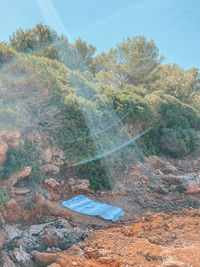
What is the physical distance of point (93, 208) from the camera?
268 inches

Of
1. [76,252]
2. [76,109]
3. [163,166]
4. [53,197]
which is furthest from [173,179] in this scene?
[76,252]

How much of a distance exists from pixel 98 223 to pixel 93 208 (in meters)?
0.74

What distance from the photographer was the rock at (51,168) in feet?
25.1

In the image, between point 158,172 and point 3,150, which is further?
point 158,172

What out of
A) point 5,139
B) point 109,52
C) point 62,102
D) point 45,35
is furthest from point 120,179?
point 109,52

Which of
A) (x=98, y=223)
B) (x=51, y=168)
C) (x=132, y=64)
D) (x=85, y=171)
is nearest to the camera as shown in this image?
(x=98, y=223)

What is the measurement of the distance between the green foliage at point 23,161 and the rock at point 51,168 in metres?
0.31

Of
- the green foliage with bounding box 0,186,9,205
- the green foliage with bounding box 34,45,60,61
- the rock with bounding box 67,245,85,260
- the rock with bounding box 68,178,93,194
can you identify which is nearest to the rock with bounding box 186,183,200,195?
the rock with bounding box 68,178,93,194

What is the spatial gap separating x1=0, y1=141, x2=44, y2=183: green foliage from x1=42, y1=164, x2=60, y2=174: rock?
31 centimetres

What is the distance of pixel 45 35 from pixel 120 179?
11.6 metres

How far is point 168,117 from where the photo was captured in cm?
1553

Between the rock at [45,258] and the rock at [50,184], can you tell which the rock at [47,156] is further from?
the rock at [45,258]

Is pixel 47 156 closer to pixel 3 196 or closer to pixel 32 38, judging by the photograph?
pixel 3 196

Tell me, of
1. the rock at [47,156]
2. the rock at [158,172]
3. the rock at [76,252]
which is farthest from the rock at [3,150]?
the rock at [158,172]
